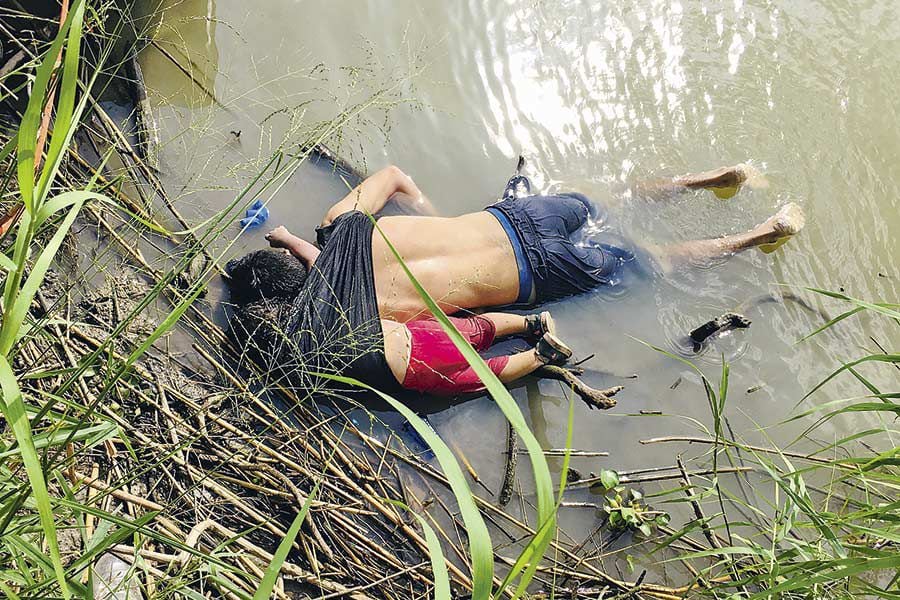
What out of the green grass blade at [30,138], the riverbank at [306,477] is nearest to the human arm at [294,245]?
the riverbank at [306,477]

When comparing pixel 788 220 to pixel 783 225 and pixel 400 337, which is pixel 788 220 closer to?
pixel 783 225

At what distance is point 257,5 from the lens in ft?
14.7

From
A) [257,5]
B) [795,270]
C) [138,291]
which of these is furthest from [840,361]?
[257,5]

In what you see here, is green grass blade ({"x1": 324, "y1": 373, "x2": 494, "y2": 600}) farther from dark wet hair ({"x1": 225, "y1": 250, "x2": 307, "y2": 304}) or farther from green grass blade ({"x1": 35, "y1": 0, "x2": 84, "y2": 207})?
dark wet hair ({"x1": 225, "y1": 250, "x2": 307, "y2": 304})

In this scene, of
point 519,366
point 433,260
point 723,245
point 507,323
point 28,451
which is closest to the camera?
point 28,451

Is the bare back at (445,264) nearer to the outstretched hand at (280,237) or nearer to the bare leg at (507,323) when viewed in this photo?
the bare leg at (507,323)

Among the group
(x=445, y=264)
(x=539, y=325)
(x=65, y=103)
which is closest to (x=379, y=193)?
(x=445, y=264)

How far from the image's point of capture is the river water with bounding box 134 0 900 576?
3861mm

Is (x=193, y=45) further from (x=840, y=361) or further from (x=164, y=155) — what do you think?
(x=840, y=361)

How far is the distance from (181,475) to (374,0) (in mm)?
3398

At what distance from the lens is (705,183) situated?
4105mm

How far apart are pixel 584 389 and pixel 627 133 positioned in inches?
70.1

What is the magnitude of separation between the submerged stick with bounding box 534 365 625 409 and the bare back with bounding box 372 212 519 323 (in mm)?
460

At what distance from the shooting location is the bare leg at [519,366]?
3.58 meters
